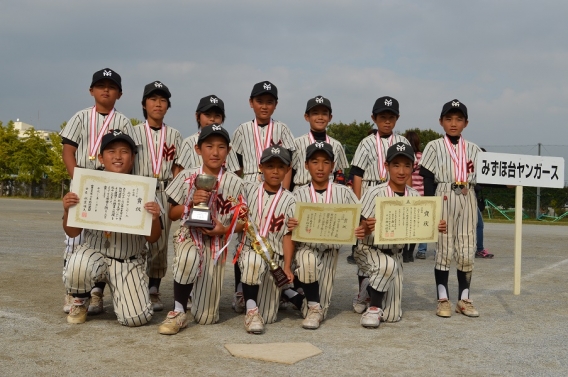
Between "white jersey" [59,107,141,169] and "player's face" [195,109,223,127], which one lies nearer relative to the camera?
"white jersey" [59,107,141,169]

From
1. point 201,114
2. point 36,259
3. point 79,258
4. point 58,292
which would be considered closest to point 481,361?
point 79,258

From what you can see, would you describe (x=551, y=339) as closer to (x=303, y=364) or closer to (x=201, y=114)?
(x=303, y=364)

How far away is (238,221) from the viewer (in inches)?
197

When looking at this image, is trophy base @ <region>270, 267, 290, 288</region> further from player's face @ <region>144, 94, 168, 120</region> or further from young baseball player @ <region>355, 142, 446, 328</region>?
player's face @ <region>144, 94, 168, 120</region>

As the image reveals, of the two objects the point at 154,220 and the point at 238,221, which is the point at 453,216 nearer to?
the point at 238,221

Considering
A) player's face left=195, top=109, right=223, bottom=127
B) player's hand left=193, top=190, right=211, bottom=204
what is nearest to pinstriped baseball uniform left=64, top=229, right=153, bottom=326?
player's hand left=193, top=190, right=211, bottom=204

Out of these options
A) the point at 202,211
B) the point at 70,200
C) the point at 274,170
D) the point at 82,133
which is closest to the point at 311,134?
the point at 274,170

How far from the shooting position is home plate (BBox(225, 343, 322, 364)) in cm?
388

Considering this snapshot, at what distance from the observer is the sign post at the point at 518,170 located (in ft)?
17.7

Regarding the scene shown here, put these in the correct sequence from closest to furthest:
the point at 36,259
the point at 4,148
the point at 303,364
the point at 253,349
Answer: the point at 303,364 → the point at 253,349 → the point at 36,259 → the point at 4,148

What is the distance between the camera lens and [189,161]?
580cm

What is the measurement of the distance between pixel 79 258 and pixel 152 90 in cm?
182

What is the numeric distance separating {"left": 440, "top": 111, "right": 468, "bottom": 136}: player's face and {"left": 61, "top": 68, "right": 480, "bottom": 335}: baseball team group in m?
0.02

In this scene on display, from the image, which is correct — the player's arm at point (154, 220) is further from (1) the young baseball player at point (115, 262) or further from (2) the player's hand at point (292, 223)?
(2) the player's hand at point (292, 223)
